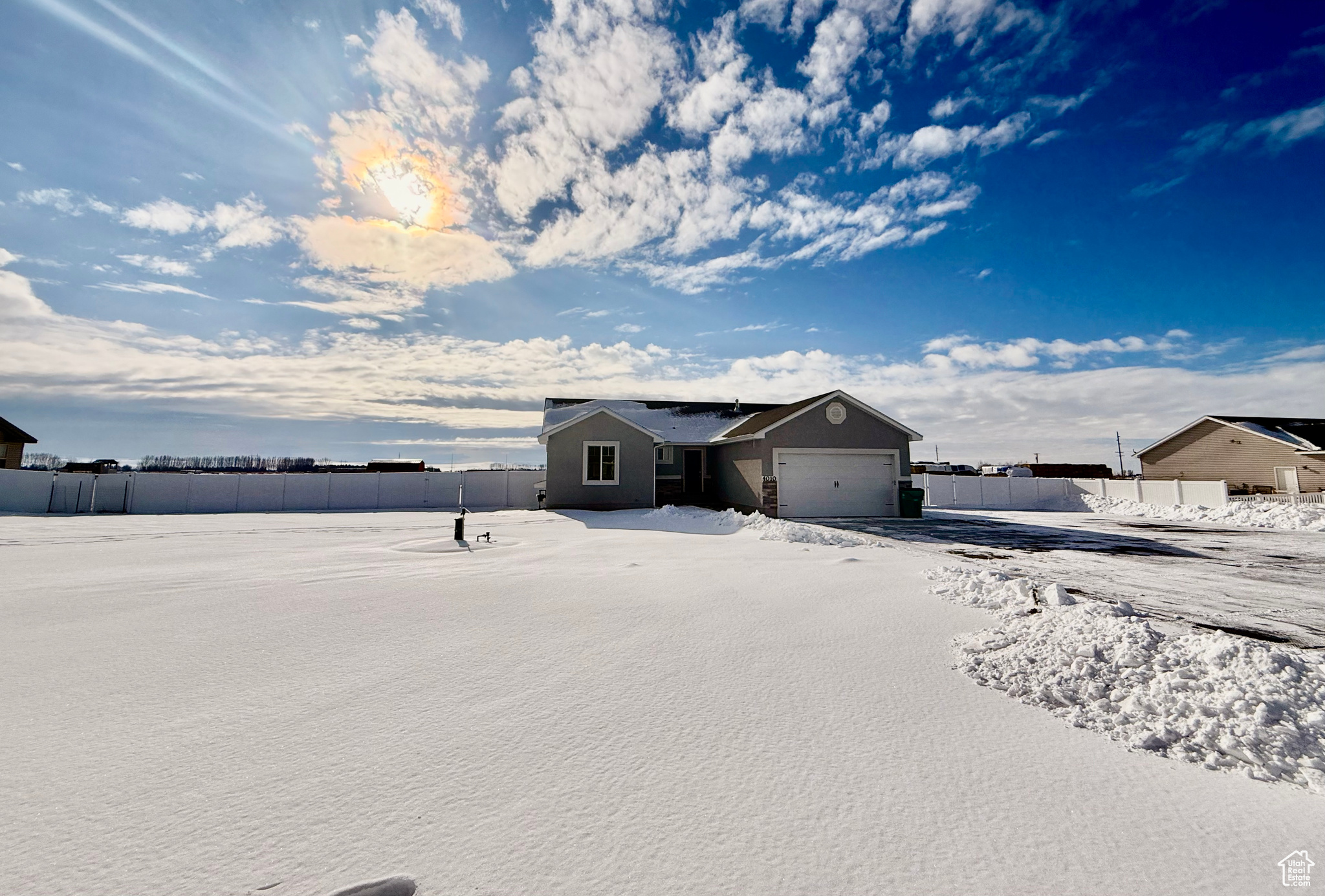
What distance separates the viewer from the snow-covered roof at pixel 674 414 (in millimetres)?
23344

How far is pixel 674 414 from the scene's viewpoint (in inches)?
1012

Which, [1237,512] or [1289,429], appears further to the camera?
[1289,429]

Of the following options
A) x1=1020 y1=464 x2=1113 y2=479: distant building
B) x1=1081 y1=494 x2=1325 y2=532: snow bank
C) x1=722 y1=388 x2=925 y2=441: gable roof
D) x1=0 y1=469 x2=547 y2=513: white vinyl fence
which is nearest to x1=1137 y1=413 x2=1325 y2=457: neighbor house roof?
x1=1081 y1=494 x2=1325 y2=532: snow bank

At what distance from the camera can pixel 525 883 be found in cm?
184

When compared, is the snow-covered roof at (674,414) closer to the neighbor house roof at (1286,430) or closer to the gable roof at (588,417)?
the gable roof at (588,417)

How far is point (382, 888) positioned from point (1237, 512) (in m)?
A: 26.2

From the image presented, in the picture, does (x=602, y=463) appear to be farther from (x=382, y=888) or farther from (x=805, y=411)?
(x=382, y=888)

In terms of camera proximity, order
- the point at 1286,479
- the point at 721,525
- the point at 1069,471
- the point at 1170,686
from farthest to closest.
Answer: the point at 1069,471 < the point at 1286,479 < the point at 721,525 < the point at 1170,686

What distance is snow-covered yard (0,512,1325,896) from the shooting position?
6.39 feet

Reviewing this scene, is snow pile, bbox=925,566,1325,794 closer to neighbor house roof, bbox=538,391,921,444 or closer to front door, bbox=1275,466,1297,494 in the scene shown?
neighbor house roof, bbox=538,391,921,444

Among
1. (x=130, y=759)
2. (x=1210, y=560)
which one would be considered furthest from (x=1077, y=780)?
(x=1210, y=560)

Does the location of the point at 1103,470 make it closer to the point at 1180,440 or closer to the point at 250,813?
the point at 1180,440

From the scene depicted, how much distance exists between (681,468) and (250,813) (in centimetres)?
2142

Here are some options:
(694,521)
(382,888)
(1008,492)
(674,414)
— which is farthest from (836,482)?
(382,888)
